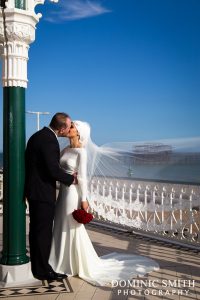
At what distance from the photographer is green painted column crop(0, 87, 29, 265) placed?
158 inches

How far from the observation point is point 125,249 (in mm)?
5746

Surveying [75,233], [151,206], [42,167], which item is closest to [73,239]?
[75,233]

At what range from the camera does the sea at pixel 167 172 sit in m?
5.25

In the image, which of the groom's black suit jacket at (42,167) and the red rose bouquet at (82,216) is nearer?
the groom's black suit jacket at (42,167)

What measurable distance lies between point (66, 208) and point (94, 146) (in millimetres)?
1805

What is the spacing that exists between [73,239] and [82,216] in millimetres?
329

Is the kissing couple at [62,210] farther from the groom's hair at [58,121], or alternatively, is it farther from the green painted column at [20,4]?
the green painted column at [20,4]

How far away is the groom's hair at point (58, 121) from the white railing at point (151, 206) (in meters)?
2.53

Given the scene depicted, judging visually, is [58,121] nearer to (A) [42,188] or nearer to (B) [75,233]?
(A) [42,188]

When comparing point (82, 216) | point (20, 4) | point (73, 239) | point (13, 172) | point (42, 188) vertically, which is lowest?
point (73, 239)

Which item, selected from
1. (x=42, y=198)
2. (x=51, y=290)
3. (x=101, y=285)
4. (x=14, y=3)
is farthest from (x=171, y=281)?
(x=14, y=3)

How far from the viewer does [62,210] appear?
14.5 feet

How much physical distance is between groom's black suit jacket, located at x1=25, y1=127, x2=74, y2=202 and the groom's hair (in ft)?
0.30

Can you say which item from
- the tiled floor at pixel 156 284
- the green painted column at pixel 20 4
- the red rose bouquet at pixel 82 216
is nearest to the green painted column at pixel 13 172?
the tiled floor at pixel 156 284
